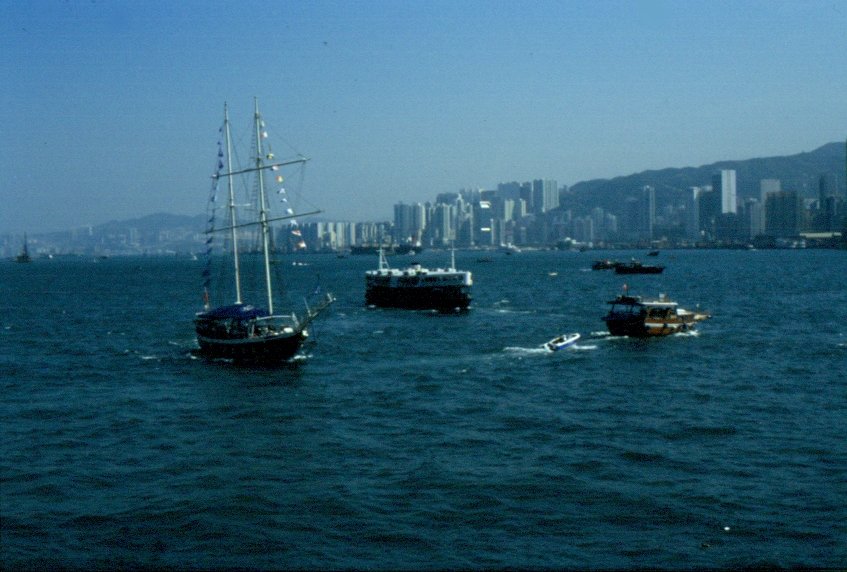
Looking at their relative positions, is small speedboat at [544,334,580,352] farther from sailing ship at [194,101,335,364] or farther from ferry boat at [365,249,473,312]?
ferry boat at [365,249,473,312]

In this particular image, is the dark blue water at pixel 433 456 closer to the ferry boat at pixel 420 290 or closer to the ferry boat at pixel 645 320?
the ferry boat at pixel 645 320

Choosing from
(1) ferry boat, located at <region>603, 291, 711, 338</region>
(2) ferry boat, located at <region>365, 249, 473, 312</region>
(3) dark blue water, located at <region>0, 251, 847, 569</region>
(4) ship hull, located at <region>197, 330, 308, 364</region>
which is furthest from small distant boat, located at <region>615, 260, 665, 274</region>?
(4) ship hull, located at <region>197, 330, 308, 364</region>

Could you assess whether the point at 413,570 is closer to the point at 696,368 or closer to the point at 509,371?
the point at 509,371

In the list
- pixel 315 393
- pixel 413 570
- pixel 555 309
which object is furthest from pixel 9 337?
pixel 413 570

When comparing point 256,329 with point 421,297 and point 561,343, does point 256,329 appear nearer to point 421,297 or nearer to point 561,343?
point 561,343

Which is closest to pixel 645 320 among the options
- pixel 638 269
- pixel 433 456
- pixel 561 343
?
pixel 561 343

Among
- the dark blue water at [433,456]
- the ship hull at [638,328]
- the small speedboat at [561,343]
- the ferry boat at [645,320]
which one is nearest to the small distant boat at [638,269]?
the ferry boat at [645,320]
